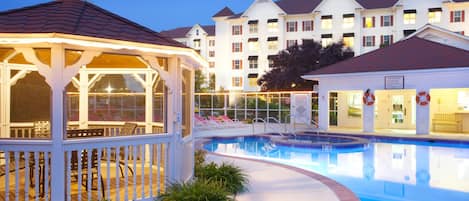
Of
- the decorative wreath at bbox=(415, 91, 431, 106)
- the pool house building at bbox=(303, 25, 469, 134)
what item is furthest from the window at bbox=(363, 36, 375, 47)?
the decorative wreath at bbox=(415, 91, 431, 106)

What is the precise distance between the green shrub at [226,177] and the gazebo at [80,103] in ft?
1.54

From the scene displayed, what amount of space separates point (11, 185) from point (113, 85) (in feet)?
16.4

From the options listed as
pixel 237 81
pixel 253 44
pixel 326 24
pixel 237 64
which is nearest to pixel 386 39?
pixel 326 24

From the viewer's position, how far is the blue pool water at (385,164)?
10180 millimetres

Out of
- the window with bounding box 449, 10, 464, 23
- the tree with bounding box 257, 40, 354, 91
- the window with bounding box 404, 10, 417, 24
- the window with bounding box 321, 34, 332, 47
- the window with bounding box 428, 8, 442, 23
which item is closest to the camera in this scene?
the tree with bounding box 257, 40, 354, 91

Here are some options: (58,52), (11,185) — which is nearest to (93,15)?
(58,52)

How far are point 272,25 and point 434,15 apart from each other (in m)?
17.2

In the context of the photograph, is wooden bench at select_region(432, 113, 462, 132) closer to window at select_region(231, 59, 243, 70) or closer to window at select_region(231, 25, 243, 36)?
window at select_region(231, 59, 243, 70)

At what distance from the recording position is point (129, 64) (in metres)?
10.2

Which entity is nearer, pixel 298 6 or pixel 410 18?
A: pixel 410 18

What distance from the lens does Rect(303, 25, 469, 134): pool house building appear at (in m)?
22.2

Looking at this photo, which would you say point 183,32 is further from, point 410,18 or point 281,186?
point 281,186

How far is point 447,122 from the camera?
2444 centimetres

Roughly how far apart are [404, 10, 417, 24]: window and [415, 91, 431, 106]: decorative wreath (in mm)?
28085
